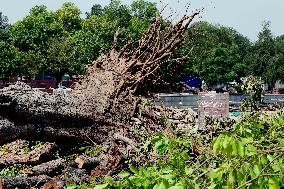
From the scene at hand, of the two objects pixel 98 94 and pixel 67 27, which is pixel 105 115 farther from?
pixel 67 27

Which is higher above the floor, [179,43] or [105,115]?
[179,43]

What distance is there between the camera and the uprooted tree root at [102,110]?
6.89 m

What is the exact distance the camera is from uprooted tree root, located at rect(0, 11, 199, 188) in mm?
6891

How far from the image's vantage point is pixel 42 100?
288 inches

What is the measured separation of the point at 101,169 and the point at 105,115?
5.19 ft

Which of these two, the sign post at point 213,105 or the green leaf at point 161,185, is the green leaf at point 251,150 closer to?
the green leaf at point 161,185

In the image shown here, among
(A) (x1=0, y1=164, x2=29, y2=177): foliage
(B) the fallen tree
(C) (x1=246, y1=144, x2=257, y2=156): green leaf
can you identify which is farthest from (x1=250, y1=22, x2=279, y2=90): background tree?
(C) (x1=246, y1=144, x2=257, y2=156): green leaf

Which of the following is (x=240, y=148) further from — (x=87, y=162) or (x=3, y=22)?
(x=3, y=22)

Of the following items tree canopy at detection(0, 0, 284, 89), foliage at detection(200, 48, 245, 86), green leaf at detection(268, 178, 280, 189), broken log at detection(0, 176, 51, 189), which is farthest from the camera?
foliage at detection(200, 48, 245, 86)

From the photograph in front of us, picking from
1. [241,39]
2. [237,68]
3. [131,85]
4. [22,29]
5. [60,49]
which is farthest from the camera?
[241,39]

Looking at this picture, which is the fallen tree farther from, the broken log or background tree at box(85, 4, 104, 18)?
background tree at box(85, 4, 104, 18)

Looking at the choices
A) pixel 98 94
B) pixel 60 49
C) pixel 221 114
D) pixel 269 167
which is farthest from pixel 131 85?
pixel 60 49

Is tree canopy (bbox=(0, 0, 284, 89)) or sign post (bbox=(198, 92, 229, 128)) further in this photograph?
tree canopy (bbox=(0, 0, 284, 89))

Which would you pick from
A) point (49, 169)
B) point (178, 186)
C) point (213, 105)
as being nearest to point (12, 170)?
point (49, 169)
